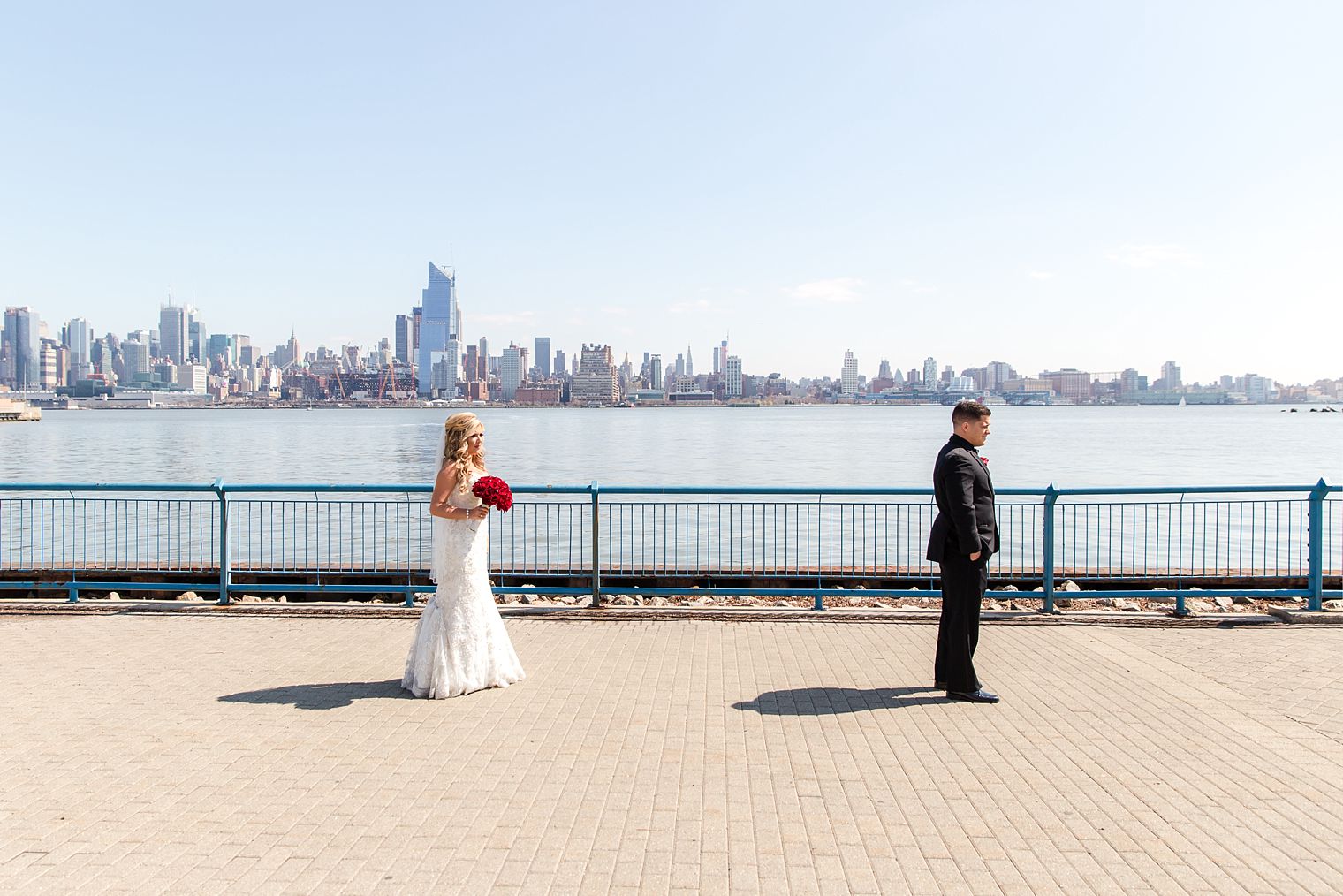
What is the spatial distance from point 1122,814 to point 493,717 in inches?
150

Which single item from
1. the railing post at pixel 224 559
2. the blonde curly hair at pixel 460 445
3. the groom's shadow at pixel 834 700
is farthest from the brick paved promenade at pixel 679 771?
the railing post at pixel 224 559

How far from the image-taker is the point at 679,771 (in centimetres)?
555

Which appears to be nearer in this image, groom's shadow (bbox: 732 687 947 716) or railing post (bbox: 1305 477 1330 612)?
groom's shadow (bbox: 732 687 947 716)

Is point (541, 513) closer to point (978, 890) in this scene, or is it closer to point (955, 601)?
point (955, 601)

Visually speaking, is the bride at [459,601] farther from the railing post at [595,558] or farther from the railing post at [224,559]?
the railing post at [224,559]

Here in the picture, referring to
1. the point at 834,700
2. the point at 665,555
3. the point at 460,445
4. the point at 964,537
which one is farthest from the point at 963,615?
the point at 665,555

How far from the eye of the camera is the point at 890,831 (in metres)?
4.72

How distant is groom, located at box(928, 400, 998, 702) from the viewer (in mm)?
6809

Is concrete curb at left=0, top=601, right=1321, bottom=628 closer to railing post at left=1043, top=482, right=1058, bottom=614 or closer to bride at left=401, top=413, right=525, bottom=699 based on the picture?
railing post at left=1043, top=482, right=1058, bottom=614

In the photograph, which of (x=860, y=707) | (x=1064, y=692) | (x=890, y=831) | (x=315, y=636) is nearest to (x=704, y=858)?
(x=890, y=831)

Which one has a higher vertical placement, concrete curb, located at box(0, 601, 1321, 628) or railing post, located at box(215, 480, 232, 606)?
railing post, located at box(215, 480, 232, 606)

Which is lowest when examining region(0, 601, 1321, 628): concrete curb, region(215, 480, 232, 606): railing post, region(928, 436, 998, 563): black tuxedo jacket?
region(0, 601, 1321, 628): concrete curb

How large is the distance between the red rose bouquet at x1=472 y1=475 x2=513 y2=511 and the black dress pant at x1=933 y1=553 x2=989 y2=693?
10.6 ft

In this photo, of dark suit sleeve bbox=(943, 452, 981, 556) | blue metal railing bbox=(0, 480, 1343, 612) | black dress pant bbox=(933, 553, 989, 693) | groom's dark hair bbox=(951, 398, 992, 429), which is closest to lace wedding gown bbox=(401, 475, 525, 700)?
blue metal railing bbox=(0, 480, 1343, 612)
